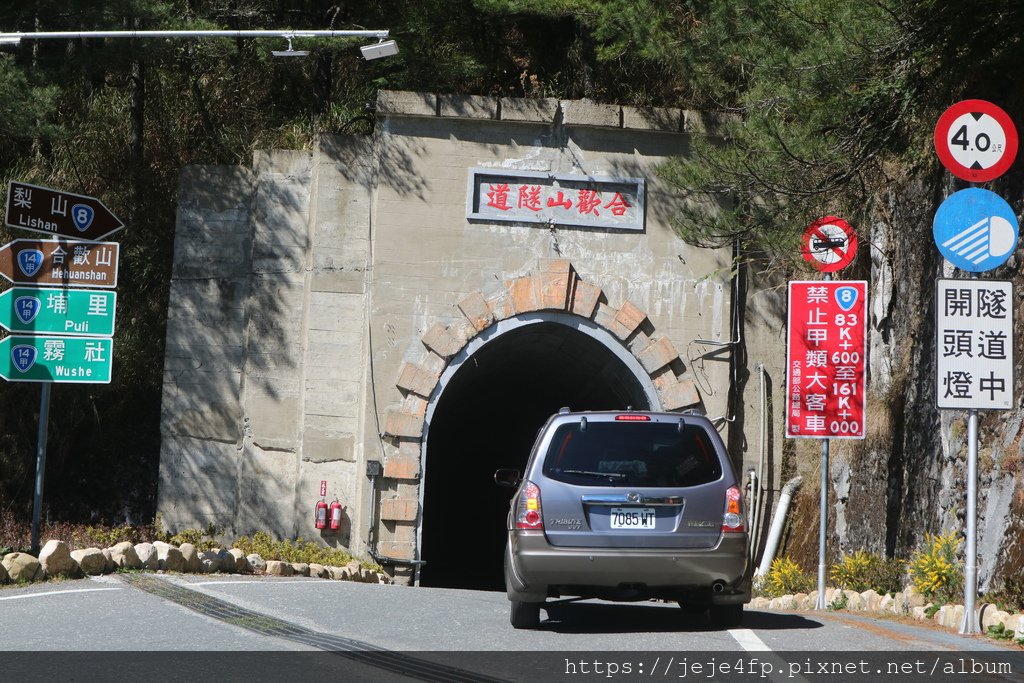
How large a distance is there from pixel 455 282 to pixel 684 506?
26.7ft

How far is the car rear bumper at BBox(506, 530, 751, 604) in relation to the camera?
26.5 feet

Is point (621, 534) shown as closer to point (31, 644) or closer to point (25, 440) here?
point (31, 644)

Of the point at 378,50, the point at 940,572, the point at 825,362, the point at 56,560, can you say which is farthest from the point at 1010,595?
the point at 378,50

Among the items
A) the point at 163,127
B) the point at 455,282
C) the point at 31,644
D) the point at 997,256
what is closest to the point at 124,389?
the point at 163,127

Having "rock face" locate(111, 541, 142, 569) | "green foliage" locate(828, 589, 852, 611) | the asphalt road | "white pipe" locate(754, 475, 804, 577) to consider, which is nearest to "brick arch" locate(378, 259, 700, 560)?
"white pipe" locate(754, 475, 804, 577)

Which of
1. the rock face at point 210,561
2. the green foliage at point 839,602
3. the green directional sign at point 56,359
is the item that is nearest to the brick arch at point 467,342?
the rock face at point 210,561

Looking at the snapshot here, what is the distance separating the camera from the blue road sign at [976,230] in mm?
8289

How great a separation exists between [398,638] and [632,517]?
5.98 feet

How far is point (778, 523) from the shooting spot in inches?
626

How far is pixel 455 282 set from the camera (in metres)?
15.8

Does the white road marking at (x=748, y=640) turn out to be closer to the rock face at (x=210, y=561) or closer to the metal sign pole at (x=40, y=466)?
the rock face at (x=210, y=561)

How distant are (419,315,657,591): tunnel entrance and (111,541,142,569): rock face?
514cm

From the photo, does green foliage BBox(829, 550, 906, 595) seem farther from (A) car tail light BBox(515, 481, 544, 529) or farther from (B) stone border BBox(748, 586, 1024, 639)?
(A) car tail light BBox(515, 481, 544, 529)

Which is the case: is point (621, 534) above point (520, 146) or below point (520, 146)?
below
